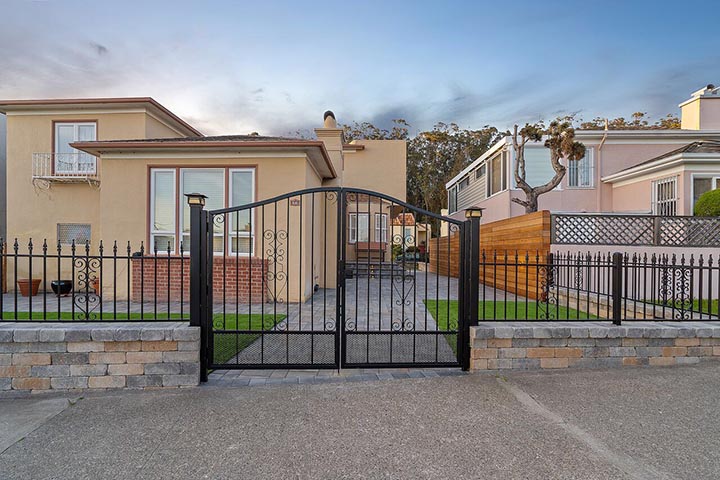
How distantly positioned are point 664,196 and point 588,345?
11.2 metres

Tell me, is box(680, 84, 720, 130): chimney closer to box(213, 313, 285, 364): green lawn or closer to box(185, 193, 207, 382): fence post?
box(213, 313, 285, 364): green lawn

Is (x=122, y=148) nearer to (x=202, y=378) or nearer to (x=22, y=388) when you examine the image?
(x=22, y=388)

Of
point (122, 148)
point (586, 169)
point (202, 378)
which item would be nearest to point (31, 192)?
point (122, 148)

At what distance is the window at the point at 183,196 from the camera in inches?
348

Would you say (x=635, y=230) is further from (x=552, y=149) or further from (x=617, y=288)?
(x=617, y=288)

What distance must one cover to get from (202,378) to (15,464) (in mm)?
1543

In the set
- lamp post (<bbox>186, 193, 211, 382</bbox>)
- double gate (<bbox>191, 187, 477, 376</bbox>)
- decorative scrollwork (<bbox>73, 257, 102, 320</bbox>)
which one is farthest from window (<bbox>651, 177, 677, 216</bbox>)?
decorative scrollwork (<bbox>73, 257, 102, 320</bbox>)

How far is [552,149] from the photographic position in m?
12.3

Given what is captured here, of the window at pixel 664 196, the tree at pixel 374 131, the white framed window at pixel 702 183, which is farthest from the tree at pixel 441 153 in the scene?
the white framed window at pixel 702 183

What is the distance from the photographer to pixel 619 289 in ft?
14.6

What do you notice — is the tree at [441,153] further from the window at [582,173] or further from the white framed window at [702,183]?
the white framed window at [702,183]

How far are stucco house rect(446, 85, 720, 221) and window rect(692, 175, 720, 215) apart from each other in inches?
19.8

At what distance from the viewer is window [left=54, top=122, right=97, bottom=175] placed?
10.9m

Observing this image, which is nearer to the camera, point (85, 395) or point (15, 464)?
point (15, 464)
